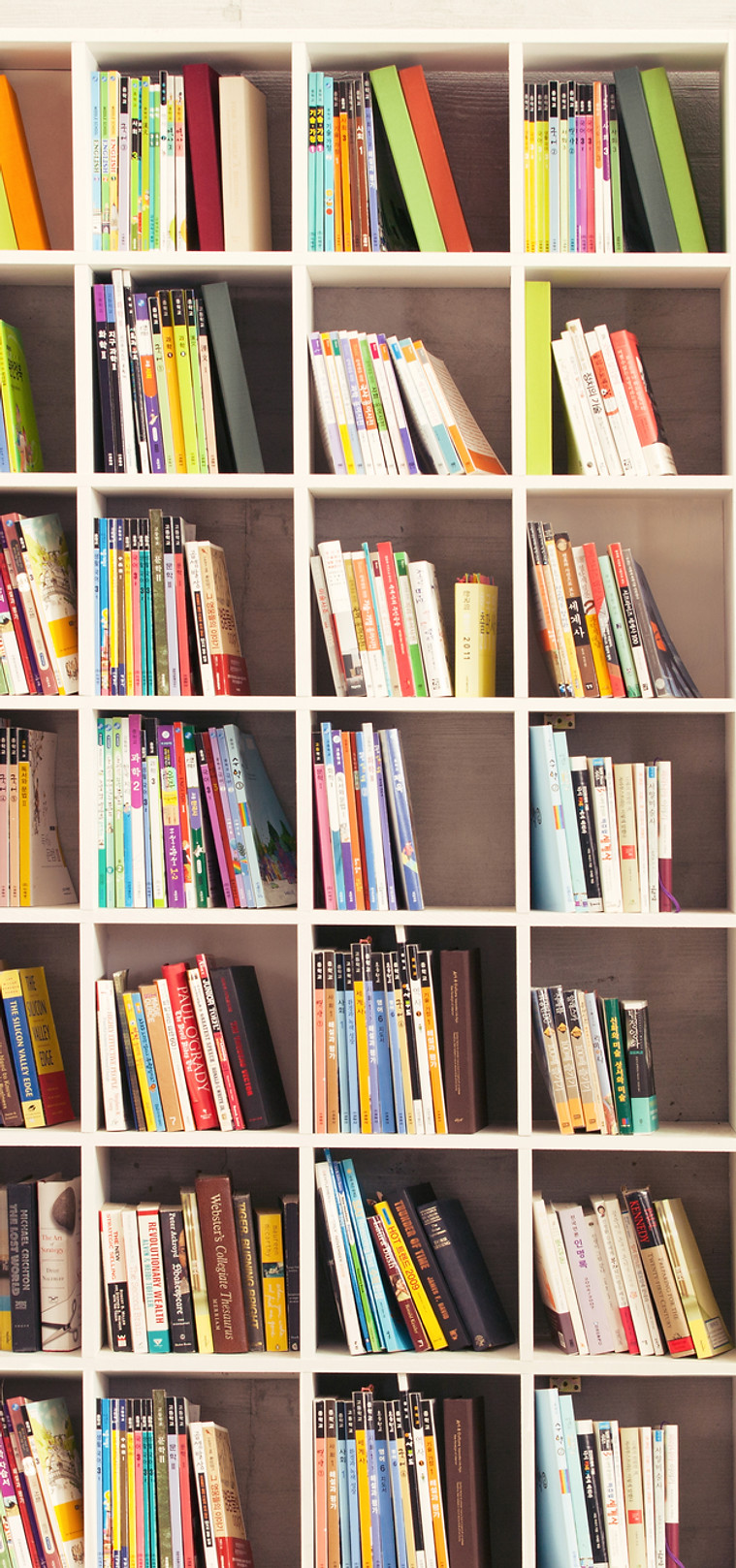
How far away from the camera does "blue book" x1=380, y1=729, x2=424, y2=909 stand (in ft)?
6.46

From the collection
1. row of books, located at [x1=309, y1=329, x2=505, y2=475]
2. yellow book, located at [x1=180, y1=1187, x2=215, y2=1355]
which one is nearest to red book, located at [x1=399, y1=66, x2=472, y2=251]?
row of books, located at [x1=309, y1=329, x2=505, y2=475]

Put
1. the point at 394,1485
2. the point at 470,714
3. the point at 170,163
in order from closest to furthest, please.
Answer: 1. the point at 394,1485
2. the point at 170,163
3. the point at 470,714

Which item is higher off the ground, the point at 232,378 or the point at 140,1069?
the point at 232,378

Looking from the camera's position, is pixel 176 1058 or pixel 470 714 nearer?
pixel 176 1058

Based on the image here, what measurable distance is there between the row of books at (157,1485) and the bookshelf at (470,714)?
10cm

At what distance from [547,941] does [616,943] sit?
123mm

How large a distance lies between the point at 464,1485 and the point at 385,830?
1.05 meters

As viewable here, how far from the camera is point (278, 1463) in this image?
2.14m

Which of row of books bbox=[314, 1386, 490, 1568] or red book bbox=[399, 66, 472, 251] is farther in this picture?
red book bbox=[399, 66, 472, 251]

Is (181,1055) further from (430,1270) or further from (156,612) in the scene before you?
(156,612)

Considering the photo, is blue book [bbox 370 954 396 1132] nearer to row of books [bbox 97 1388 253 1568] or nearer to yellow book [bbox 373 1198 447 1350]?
yellow book [bbox 373 1198 447 1350]

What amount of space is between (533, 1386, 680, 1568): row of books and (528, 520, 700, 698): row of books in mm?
1155

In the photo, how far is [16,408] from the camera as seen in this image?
6.77 ft

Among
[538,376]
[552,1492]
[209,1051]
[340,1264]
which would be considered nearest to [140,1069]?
[209,1051]
